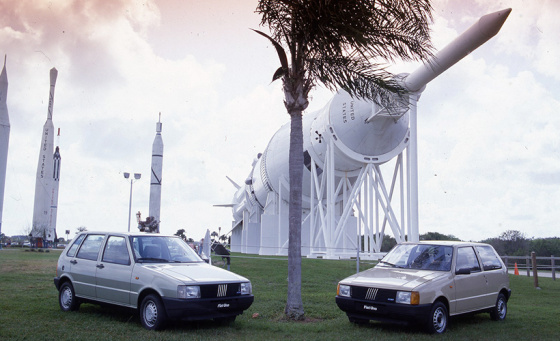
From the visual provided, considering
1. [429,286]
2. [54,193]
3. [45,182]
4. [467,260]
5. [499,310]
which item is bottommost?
[499,310]

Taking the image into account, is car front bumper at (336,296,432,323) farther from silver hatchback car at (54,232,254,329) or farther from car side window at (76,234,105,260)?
car side window at (76,234,105,260)

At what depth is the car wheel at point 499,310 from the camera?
10.0 m

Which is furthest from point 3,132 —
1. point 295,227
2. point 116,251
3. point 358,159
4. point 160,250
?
point 295,227

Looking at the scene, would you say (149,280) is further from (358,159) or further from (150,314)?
(358,159)

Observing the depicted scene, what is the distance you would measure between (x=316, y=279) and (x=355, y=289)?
29.0ft

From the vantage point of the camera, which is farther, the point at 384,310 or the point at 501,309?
the point at 501,309

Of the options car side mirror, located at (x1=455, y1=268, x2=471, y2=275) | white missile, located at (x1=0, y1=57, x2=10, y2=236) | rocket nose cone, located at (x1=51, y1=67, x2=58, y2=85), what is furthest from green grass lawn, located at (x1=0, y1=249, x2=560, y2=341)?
rocket nose cone, located at (x1=51, y1=67, x2=58, y2=85)

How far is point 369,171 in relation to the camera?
26.8m

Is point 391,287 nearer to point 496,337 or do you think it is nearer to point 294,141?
point 496,337

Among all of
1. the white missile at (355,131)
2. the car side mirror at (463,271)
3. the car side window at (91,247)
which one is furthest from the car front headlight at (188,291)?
the white missile at (355,131)

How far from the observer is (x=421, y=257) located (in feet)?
31.4

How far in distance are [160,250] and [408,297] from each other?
4504 millimetres

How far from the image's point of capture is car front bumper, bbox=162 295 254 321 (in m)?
7.89

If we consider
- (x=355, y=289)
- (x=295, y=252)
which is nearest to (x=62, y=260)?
(x=295, y=252)
